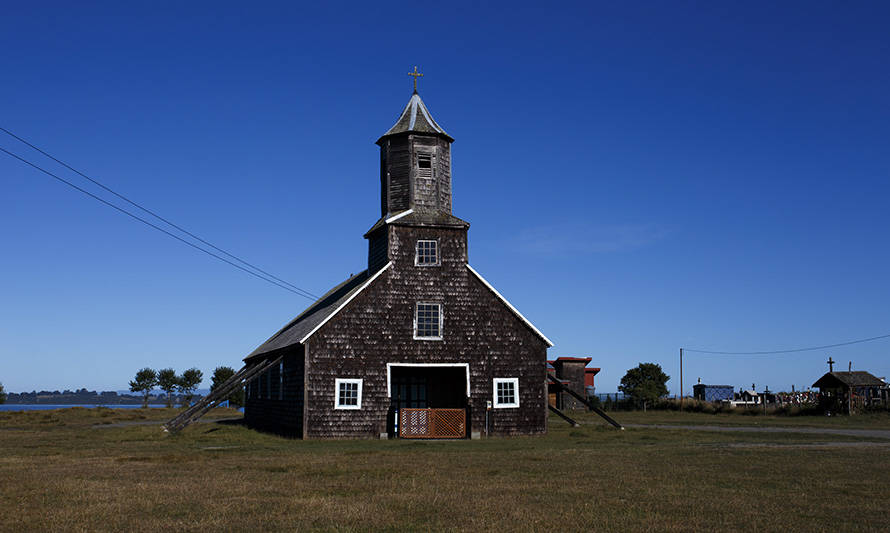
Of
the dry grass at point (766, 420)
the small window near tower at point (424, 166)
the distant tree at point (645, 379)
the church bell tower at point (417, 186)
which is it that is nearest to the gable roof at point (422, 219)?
the church bell tower at point (417, 186)

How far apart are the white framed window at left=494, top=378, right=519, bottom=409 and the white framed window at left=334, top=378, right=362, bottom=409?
5.71 m

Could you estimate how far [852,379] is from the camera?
2272 inches

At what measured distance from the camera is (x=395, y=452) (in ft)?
74.8

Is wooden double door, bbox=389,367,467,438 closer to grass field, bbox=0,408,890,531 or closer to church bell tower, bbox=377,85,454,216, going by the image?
church bell tower, bbox=377,85,454,216

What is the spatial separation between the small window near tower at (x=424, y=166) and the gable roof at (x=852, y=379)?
38.6 m

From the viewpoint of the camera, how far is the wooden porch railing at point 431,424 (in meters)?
31.0

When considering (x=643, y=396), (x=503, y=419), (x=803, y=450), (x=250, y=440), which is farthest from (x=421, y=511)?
(x=643, y=396)

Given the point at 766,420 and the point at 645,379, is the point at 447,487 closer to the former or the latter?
the point at 766,420

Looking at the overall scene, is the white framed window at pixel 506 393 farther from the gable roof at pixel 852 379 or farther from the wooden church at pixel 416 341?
the gable roof at pixel 852 379

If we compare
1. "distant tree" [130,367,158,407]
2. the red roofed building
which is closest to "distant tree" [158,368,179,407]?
"distant tree" [130,367,158,407]

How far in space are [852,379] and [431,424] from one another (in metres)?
40.7

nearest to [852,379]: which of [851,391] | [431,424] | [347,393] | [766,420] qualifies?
[851,391]

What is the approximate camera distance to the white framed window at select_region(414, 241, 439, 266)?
32281 mm

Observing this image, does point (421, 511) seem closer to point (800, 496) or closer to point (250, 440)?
point (800, 496)
